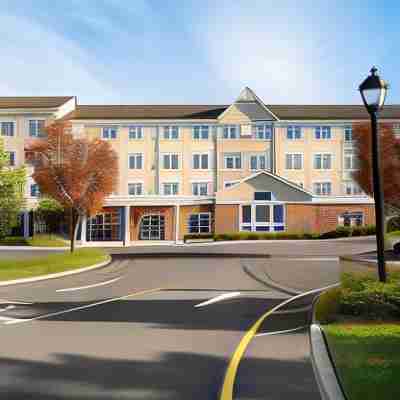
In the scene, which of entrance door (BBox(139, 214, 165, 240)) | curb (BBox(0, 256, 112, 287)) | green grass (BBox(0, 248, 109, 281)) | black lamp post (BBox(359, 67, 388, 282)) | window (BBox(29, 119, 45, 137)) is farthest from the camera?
window (BBox(29, 119, 45, 137))

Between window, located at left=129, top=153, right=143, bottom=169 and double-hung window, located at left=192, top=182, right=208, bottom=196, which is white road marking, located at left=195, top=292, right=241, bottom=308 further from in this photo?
window, located at left=129, top=153, right=143, bottom=169

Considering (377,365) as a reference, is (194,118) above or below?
above

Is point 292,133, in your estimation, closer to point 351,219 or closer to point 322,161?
point 322,161

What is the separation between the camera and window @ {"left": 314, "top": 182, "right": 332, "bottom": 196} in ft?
167

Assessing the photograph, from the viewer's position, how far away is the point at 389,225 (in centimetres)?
4191

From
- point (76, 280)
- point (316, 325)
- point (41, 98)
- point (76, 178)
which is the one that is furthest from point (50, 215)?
point (316, 325)

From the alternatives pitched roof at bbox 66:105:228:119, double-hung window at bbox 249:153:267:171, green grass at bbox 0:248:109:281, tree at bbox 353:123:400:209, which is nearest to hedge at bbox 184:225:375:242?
double-hung window at bbox 249:153:267:171

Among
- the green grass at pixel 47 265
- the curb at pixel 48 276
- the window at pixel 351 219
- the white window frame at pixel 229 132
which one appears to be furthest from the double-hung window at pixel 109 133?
the curb at pixel 48 276

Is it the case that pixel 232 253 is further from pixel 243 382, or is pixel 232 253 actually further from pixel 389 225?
pixel 243 382

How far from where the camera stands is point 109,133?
51.0 m

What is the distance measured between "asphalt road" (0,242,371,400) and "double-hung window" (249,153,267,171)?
30.6 meters

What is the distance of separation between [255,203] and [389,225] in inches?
434

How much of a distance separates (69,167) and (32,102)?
94.8 ft

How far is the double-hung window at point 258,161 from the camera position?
1975 inches
